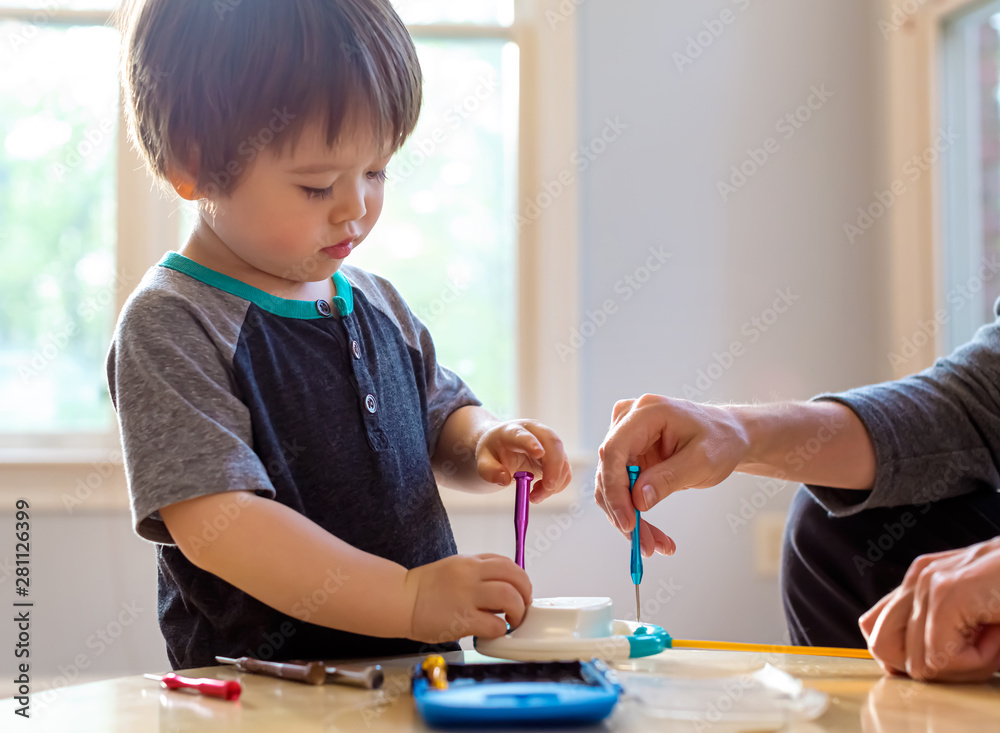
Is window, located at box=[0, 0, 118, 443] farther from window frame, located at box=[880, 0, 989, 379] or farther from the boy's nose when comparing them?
window frame, located at box=[880, 0, 989, 379]

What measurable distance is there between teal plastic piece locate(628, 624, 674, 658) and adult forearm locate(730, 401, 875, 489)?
32cm

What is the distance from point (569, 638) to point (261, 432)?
0.31 metres

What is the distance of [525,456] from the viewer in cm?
90

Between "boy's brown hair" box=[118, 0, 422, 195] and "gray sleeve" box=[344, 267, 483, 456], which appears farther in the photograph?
"gray sleeve" box=[344, 267, 483, 456]

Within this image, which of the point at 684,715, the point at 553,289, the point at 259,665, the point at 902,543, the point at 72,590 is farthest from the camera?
the point at 553,289

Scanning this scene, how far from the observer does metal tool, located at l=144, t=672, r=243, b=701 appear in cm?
59

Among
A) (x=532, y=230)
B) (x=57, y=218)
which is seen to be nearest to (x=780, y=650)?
(x=532, y=230)

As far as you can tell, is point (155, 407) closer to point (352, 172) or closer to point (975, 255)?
point (352, 172)

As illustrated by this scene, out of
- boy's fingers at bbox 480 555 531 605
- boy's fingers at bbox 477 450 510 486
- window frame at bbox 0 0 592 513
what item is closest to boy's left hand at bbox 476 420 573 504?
boy's fingers at bbox 477 450 510 486

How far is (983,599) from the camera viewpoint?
62 centimetres

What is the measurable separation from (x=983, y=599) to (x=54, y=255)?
6.88ft

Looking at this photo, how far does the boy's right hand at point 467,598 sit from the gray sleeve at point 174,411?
143 mm

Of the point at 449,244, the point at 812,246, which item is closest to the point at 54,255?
the point at 449,244

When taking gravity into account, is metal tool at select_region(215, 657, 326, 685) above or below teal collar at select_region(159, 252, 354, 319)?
below
